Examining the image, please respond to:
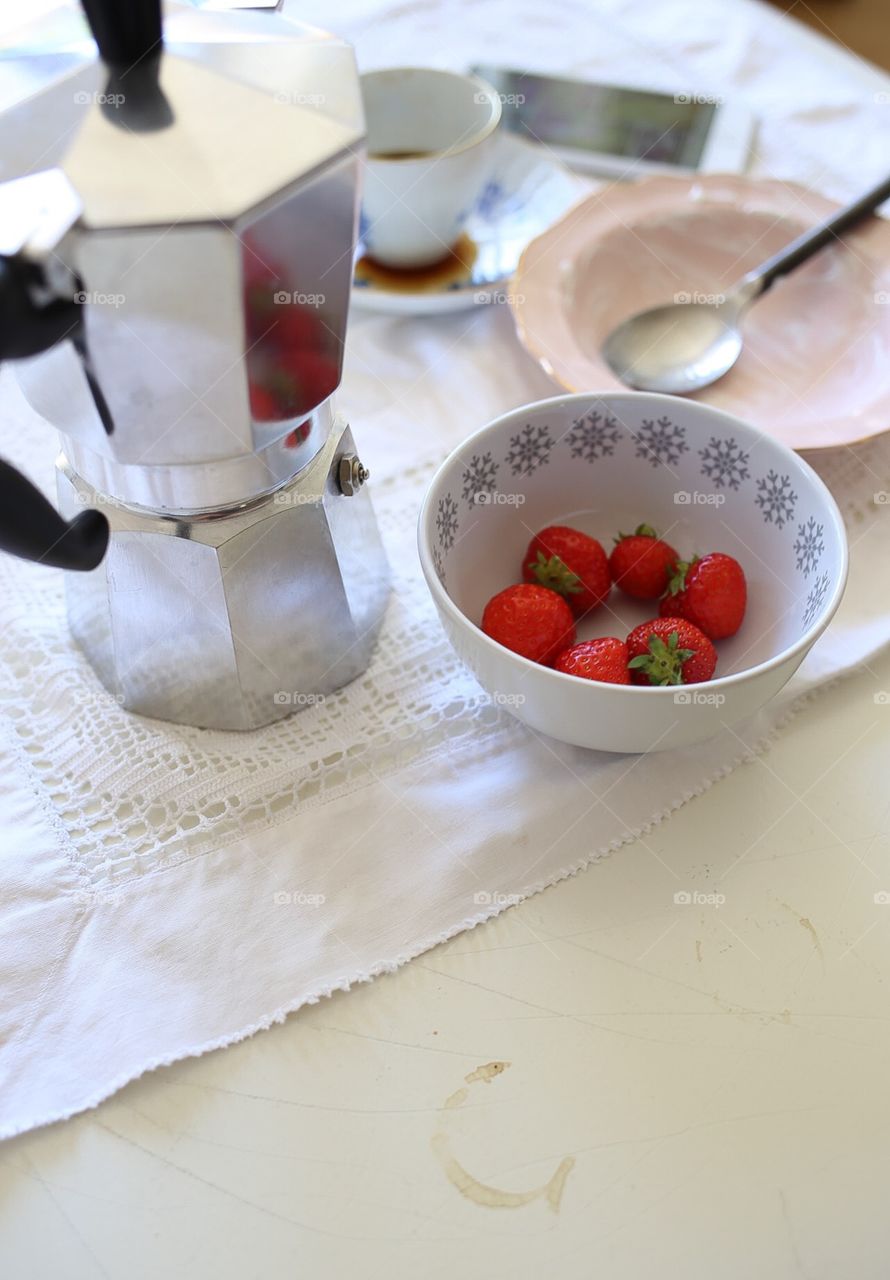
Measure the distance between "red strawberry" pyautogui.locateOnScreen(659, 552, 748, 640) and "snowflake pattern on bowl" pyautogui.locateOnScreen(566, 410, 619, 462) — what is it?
8 centimetres

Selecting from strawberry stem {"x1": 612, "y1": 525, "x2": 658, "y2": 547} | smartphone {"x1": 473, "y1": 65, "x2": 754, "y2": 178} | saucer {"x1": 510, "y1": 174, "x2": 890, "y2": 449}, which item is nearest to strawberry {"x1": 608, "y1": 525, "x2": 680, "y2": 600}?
strawberry stem {"x1": 612, "y1": 525, "x2": 658, "y2": 547}

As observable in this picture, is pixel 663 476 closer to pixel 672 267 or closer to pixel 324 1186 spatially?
pixel 672 267

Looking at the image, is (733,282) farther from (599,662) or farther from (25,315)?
(25,315)

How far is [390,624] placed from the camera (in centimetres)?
54

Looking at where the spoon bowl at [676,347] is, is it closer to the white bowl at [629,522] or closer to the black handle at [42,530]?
the white bowl at [629,522]

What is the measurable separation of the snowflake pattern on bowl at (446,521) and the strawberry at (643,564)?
0.09 meters

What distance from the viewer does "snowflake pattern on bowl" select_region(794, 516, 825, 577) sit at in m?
0.48

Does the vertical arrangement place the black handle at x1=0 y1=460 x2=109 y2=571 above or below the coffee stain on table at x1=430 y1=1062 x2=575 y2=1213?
above

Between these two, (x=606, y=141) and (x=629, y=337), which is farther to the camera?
(x=606, y=141)

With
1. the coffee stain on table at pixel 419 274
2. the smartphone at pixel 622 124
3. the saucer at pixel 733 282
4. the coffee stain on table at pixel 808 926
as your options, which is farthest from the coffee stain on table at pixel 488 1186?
the smartphone at pixel 622 124

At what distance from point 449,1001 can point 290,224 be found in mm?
292

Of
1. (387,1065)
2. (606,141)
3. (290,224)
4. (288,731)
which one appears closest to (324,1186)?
(387,1065)

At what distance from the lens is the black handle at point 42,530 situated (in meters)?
0.37

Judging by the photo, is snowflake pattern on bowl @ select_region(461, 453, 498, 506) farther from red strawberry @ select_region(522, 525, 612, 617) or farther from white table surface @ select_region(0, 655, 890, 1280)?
white table surface @ select_region(0, 655, 890, 1280)
